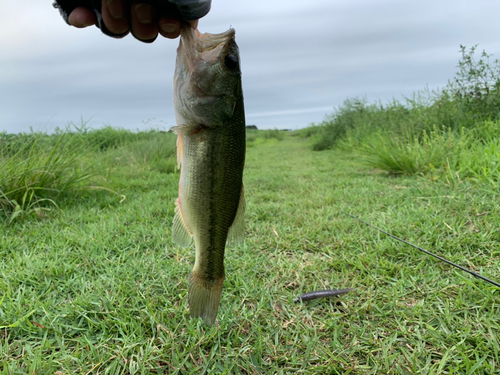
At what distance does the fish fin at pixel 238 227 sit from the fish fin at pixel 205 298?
18cm

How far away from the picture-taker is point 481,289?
1.95 m

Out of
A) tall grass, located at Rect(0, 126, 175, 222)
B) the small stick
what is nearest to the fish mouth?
the small stick

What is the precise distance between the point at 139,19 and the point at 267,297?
1666 millimetres

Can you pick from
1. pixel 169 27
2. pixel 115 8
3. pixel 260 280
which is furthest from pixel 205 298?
pixel 115 8

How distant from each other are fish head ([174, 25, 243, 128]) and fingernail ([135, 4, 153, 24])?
288 mm

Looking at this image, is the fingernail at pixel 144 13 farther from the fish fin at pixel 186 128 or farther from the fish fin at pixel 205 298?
the fish fin at pixel 205 298

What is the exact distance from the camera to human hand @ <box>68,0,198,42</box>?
151 centimetres

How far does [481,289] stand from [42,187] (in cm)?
427

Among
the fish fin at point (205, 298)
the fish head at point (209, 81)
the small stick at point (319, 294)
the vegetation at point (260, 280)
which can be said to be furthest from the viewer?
the small stick at point (319, 294)

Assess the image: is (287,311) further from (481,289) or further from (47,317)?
(47,317)

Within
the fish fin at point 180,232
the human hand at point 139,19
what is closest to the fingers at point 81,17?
the human hand at point 139,19

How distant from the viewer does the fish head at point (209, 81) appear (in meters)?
1.33

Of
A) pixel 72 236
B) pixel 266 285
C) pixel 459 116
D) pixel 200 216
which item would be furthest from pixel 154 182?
pixel 459 116

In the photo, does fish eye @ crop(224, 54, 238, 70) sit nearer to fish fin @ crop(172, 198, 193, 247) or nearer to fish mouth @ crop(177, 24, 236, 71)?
fish mouth @ crop(177, 24, 236, 71)
